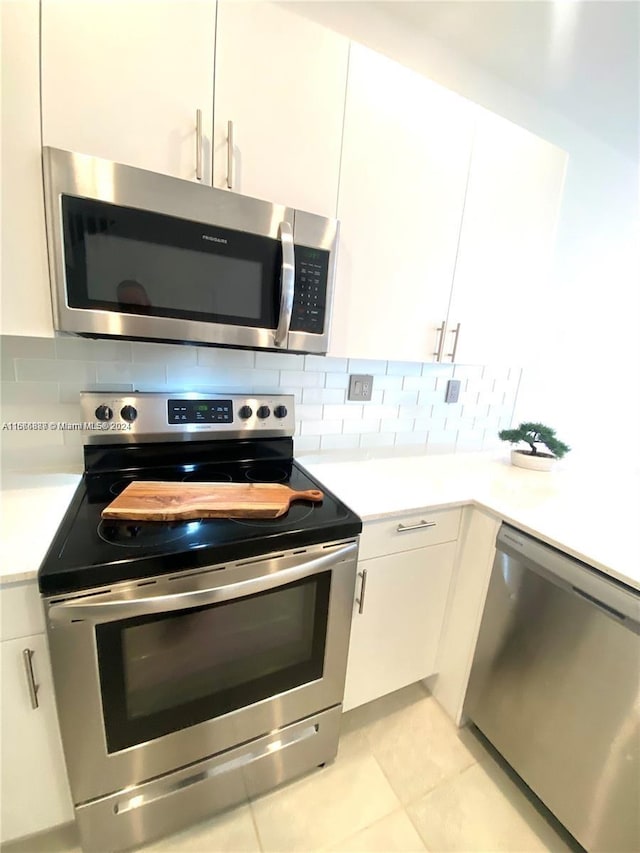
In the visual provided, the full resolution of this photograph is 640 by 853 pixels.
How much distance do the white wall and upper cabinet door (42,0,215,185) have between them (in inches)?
54.9

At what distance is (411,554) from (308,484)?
1.42 feet

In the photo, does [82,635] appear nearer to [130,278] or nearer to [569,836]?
[130,278]

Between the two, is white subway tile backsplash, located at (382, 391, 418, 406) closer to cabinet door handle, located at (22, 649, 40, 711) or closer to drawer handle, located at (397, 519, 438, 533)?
drawer handle, located at (397, 519, 438, 533)

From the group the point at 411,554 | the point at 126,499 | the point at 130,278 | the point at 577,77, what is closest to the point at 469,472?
the point at 411,554

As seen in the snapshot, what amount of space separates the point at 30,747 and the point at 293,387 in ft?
4.13

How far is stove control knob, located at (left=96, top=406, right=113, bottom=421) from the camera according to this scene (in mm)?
1172

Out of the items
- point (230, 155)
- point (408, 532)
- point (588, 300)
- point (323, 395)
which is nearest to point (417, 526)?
point (408, 532)

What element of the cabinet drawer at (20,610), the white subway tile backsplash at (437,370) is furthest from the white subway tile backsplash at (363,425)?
the cabinet drawer at (20,610)

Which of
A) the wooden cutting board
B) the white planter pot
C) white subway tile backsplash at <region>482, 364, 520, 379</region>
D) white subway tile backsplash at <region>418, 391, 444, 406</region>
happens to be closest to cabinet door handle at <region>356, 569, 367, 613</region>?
the wooden cutting board

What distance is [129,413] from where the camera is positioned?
1.20 metres

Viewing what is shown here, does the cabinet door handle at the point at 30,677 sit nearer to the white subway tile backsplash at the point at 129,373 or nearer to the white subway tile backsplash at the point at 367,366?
the white subway tile backsplash at the point at 129,373

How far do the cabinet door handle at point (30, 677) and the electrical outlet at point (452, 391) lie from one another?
177 cm

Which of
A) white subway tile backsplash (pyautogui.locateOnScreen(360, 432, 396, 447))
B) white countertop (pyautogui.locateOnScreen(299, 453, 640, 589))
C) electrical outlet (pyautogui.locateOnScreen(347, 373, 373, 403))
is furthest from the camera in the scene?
white subway tile backsplash (pyautogui.locateOnScreen(360, 432, 396, 447))

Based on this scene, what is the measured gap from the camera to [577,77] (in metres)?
1.50
